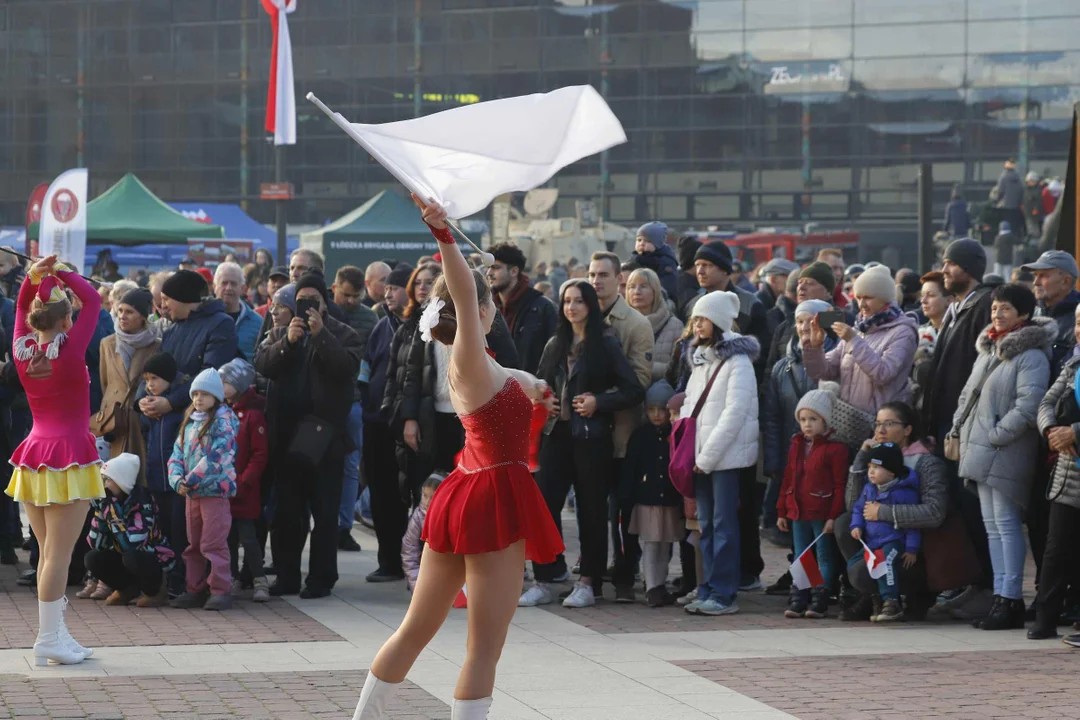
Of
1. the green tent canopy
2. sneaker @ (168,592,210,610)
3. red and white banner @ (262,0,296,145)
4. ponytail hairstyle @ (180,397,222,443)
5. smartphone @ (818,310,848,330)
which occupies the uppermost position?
red and white banner @ (262,0,296,145)

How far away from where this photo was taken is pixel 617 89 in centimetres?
5769

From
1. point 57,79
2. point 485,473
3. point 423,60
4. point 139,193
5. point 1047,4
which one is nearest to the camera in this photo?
point 485,473

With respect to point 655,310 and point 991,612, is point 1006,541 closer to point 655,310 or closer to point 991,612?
point 991,612

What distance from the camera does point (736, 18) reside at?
5584 centimetres

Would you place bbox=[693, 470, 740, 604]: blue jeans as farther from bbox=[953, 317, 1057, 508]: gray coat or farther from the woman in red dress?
the woman in red dress

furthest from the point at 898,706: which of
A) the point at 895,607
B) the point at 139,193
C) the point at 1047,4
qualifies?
the point at 1047,4

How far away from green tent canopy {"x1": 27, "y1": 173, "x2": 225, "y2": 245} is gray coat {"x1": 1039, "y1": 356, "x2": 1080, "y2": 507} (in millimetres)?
21028

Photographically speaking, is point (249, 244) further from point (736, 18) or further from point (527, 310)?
point (736, 18)

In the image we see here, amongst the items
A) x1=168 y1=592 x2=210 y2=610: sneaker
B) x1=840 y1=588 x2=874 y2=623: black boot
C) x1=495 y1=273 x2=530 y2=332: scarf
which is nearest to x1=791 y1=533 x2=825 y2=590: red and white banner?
x1=840 y1=588 x2=874 y2=623: black boot

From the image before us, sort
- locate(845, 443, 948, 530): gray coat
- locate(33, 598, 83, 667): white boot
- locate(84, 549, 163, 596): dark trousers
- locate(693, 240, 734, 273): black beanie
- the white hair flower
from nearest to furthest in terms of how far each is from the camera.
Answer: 1. the white hair flower
2. locate(33, 598, 83, 667): white boot
3. locate(845, 443, 948, 530): gray coat
4. locate(84, 549, 163, 596): dark trousers
5. locate(693, 240, 734, 273): black beanie

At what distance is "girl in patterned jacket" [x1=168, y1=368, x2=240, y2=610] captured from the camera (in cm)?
955

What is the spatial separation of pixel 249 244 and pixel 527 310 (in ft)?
76.2

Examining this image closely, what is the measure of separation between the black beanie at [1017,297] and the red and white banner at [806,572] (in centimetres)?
187

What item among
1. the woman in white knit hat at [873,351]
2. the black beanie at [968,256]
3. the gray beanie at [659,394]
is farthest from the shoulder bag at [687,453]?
the black beanie at [968,256]
